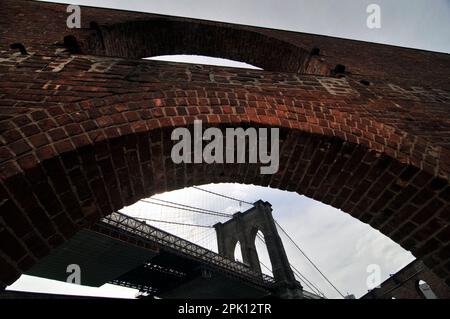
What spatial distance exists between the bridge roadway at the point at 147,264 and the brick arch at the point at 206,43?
550 cm

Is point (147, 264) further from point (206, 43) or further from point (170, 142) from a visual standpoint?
point (170, 142)

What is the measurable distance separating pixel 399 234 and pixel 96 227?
34.7 ft

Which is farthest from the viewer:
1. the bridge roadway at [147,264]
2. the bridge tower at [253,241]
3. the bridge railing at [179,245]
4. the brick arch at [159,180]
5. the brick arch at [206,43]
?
the bridge tower at [253,241]

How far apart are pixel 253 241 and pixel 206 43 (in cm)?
3390

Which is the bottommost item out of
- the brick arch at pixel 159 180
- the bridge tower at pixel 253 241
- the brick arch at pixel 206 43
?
the bridge tower at pixel 253 241

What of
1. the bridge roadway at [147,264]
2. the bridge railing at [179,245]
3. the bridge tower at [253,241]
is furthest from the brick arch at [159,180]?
the bridge tower at [253,241]

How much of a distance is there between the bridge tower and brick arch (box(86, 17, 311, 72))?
2372 cm

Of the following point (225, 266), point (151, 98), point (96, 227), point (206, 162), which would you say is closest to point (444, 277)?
point (206, 162)

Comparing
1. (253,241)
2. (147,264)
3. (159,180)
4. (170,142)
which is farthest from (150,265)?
(253,241)

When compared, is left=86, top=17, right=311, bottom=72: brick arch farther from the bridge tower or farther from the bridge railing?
the bridge tower

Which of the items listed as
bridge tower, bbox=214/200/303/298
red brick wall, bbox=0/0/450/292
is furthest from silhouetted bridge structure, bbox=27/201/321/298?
red brick wall, bbox=0/0/450/292

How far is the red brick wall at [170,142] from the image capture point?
1.64 m

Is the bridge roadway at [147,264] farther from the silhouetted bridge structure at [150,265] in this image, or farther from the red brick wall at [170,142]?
the red brick wall at [170,142]

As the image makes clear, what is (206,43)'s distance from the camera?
5.63 meters
